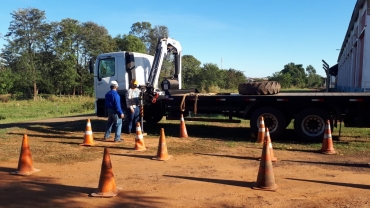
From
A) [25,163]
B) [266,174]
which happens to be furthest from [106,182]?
[266,174]

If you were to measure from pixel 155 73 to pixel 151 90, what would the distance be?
0.73m

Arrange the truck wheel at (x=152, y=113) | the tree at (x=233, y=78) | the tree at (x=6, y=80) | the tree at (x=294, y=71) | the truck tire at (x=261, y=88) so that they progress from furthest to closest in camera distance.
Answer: the tree at (x=294, y=71)
the tree at (x=233, y=78)
the tree at (x=6, y=80)
the truck wheel at (x=152, y=113)
the truck tire at (x=261, y=88)

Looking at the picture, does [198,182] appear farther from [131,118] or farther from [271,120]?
[131,118]

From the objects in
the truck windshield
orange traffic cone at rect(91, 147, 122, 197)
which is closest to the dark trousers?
the truck windshield

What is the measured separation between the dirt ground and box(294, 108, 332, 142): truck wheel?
1.36m

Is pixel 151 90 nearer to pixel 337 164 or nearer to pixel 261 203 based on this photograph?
pixel 337 164

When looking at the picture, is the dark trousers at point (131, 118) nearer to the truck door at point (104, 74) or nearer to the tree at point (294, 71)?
the truck door at point (104, 74)

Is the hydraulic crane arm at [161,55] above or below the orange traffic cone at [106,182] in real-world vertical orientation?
above

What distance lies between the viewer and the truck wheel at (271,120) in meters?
10.1

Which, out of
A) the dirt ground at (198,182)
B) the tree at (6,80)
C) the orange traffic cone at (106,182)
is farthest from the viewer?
the tree at (6,80)

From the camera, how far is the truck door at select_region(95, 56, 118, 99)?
12.4 m

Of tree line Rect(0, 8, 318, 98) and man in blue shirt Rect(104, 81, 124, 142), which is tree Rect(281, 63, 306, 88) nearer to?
tree line Rect(0, 8, 318, 98)

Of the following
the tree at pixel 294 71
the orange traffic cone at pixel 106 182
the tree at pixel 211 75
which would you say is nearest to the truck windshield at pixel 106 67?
the orange traffic cone at pixel 106 182

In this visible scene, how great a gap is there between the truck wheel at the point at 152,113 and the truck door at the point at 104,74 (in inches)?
65.4
